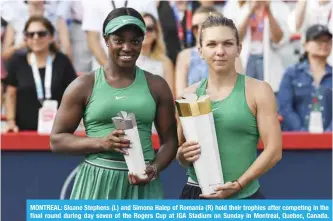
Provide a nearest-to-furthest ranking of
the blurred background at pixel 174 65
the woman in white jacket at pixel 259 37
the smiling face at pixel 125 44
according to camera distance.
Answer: the smiling face at pixel 125 44
the blurred background at pixel 174 65
the woman in white jacket at pixel 259 37

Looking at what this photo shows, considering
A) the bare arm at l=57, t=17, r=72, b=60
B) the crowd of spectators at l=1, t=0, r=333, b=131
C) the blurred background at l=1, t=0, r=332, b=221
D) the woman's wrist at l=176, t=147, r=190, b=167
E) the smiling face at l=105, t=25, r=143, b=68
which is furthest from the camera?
the bare arm at l=57, t=17, r=72, b=60

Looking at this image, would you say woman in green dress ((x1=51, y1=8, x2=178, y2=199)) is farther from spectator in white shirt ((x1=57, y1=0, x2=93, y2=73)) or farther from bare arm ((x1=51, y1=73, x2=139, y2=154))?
spectator in white shirt ((x1=57, y1=0, x2=93, y2=73))

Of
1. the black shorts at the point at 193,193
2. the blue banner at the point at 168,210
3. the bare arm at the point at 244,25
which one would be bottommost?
the blue banner at the point at 168,210

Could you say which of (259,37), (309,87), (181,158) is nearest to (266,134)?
(181,158)

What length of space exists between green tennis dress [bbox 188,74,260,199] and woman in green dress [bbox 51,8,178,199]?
0.82 ft

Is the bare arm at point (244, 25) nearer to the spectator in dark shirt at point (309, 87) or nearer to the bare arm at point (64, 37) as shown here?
the spectator in dark shirt at point (309, 87)

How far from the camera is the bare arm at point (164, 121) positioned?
4012mm

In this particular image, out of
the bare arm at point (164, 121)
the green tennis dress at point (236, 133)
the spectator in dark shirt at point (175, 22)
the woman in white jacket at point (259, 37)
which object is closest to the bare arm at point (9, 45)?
the spectator in dark shirt at point (175, 22)

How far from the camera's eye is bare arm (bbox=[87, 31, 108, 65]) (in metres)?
6.90

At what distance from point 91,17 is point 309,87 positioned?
1847 millimetres

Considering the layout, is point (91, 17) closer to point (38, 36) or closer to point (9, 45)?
point (38, 36)

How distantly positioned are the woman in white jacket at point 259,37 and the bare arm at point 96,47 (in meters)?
1.05

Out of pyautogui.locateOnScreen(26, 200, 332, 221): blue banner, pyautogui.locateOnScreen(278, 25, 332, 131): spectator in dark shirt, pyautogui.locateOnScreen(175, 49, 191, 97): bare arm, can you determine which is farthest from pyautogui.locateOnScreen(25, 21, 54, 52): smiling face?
pyautogui.locateOnScreen(26, 200, 332, 221): blue banner

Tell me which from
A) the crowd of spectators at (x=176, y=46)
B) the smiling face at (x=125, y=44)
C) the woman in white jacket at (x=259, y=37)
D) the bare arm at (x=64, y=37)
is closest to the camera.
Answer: the smiling face at (x=125, y=44)
